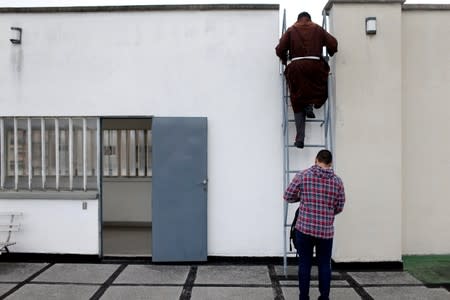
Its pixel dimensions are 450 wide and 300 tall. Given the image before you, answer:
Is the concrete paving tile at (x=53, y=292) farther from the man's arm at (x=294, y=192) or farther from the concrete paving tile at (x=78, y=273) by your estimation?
the man's arm at (x=294, y=192)

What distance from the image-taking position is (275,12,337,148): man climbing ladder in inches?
215

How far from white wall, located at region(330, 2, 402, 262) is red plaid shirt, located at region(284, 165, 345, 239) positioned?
1.62 m

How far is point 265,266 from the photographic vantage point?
6.08 meters

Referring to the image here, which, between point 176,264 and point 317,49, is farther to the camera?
point 176,264

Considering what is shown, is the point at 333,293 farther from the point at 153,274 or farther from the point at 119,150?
the point at 119,150

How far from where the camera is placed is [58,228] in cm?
627

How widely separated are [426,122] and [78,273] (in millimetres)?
5038

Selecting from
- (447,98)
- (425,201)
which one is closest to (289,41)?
(447,98)

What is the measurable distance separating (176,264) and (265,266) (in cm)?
120

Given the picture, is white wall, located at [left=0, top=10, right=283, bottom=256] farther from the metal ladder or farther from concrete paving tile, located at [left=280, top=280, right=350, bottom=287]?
concrete paving tile, located at [left=280, top=280, right=350, bottom=287]

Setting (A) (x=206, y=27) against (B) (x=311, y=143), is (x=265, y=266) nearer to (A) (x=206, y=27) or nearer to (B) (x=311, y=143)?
(B) (x=311, y=143)

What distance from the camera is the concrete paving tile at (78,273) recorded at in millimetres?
5499

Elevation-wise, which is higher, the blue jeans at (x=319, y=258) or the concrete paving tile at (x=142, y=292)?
the blue jeans at (x=319, y=258)

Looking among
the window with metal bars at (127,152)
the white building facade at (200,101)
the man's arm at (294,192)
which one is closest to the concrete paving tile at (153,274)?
the white building facade at (200,101)
